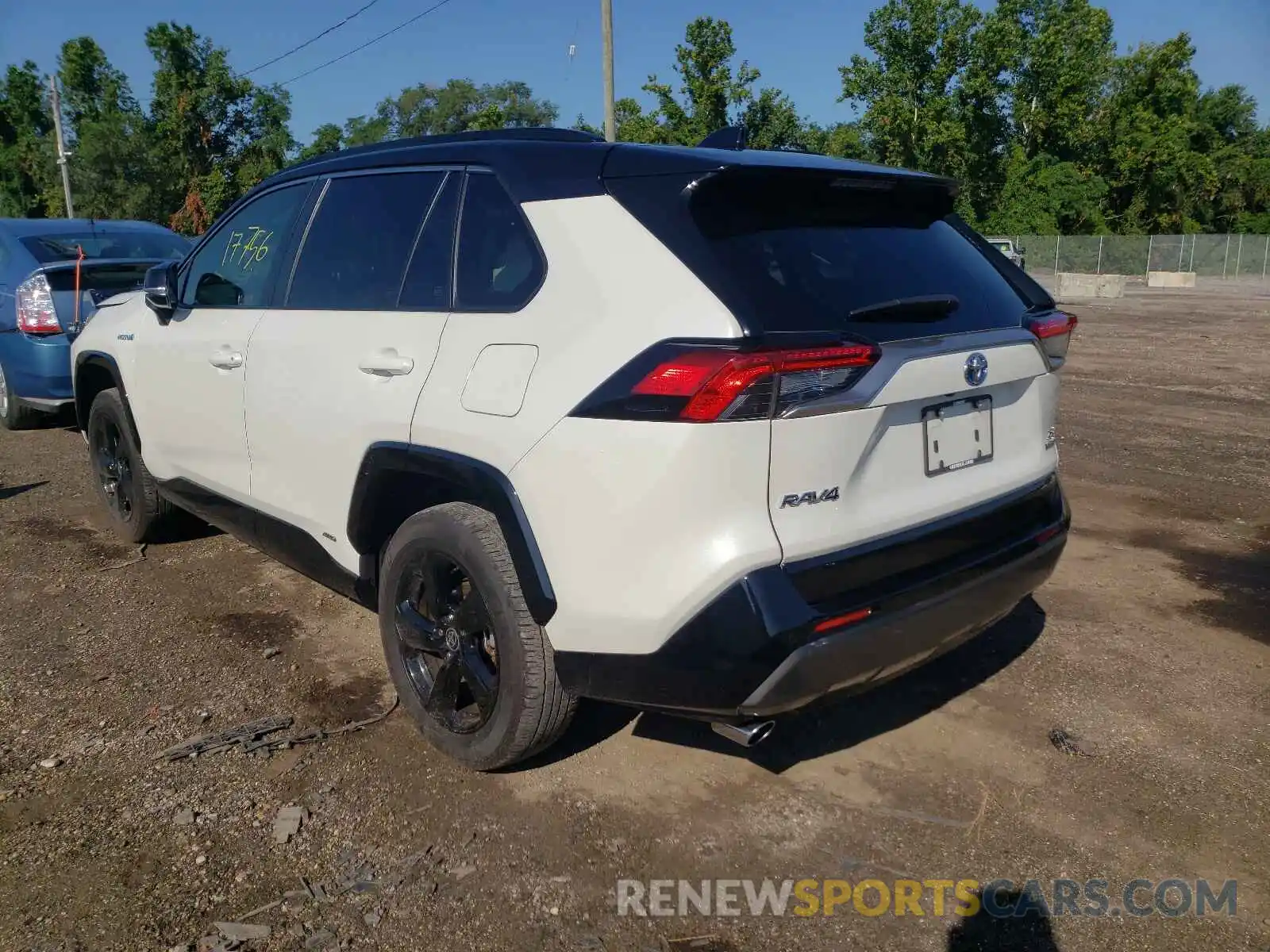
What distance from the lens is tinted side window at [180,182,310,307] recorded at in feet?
12.2

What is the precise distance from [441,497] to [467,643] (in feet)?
1.48

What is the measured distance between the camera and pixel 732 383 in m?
2.13

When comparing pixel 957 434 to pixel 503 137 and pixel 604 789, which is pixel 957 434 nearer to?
pixel 604 789

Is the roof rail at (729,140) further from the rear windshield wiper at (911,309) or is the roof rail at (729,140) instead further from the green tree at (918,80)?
the green tree at (918,80)

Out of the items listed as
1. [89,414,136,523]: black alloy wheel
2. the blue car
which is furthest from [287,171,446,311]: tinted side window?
the blue car

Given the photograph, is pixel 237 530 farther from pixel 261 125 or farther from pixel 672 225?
pixel 261 125

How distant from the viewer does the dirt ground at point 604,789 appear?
2.35 m

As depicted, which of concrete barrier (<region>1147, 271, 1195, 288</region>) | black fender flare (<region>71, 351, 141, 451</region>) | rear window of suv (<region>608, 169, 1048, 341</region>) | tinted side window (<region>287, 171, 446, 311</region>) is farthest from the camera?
concrete barrier (<region>1147, 271, 1195, 288</region>)

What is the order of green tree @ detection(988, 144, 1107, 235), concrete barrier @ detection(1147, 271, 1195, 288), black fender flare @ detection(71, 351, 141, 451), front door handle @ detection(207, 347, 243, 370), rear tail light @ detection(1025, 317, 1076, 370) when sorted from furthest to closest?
1. green tree @ detection(988, 144, 1107, 235)
2. concrete barrier @ detection(1147, 271, 1195, 288)
3. black fender flare @ detection(71, 351, 141, 451)
4. front door handle @ detection(207, 347, 243, 370)
5. rear tail light @ detection(1025, 317, 1076, 370)

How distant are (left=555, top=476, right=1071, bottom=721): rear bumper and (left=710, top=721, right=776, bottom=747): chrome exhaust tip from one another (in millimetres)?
99

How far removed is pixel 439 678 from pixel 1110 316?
75.3 feet

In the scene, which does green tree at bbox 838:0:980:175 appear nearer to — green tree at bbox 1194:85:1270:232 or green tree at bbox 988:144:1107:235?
Answer: green tree at bbox 988:144:1107:235

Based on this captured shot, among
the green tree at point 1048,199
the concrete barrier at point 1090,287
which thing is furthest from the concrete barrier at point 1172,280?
the concrete barrier at point 1090,287

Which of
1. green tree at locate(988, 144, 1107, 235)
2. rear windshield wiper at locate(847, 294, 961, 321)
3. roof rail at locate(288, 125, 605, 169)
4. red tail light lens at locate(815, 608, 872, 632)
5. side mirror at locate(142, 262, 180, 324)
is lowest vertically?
red tail light lens at locate(815, 608, 872, 632)
